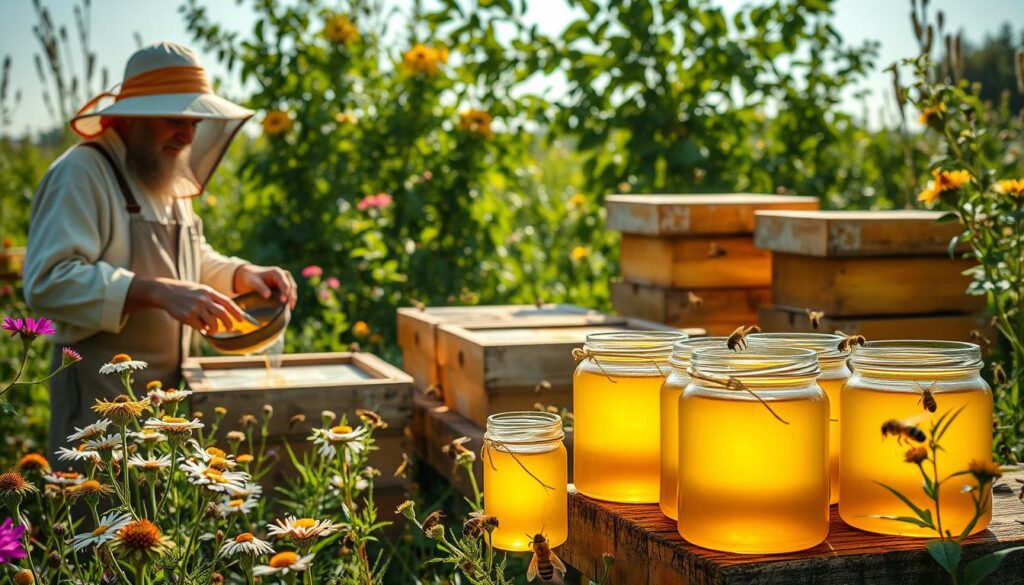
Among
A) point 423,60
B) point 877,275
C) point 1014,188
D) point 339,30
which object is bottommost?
point 877,275

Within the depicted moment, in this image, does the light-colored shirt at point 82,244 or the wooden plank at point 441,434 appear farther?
the light-colored shirt at point 82,244

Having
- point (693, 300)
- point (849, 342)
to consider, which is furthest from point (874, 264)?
point (849, 342)

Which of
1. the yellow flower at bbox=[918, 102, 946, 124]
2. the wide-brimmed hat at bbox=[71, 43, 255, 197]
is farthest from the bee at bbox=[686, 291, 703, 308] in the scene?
the wide-brimmed hat at bbox=[71, 43, 255, 197]

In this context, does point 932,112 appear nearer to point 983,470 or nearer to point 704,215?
point 704,215

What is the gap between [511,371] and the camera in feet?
9.54

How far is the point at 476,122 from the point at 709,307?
228 centimetres

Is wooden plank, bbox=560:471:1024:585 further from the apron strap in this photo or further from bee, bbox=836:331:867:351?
the apron strap

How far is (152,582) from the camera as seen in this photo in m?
1.87

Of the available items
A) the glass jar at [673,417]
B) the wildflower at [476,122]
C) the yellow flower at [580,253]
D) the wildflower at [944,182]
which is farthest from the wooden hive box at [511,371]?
the yellow flower at [580,253]

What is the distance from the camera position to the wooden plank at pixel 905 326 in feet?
10.4

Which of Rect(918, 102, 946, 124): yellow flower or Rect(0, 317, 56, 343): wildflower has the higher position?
Rect(918, 102, 946, 124): yellow flower

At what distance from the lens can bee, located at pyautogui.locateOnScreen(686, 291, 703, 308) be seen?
3490 mm

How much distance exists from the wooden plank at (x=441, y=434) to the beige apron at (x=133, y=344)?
0.76m

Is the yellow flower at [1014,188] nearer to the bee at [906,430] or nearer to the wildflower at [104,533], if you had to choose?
the bee at [906,430]
